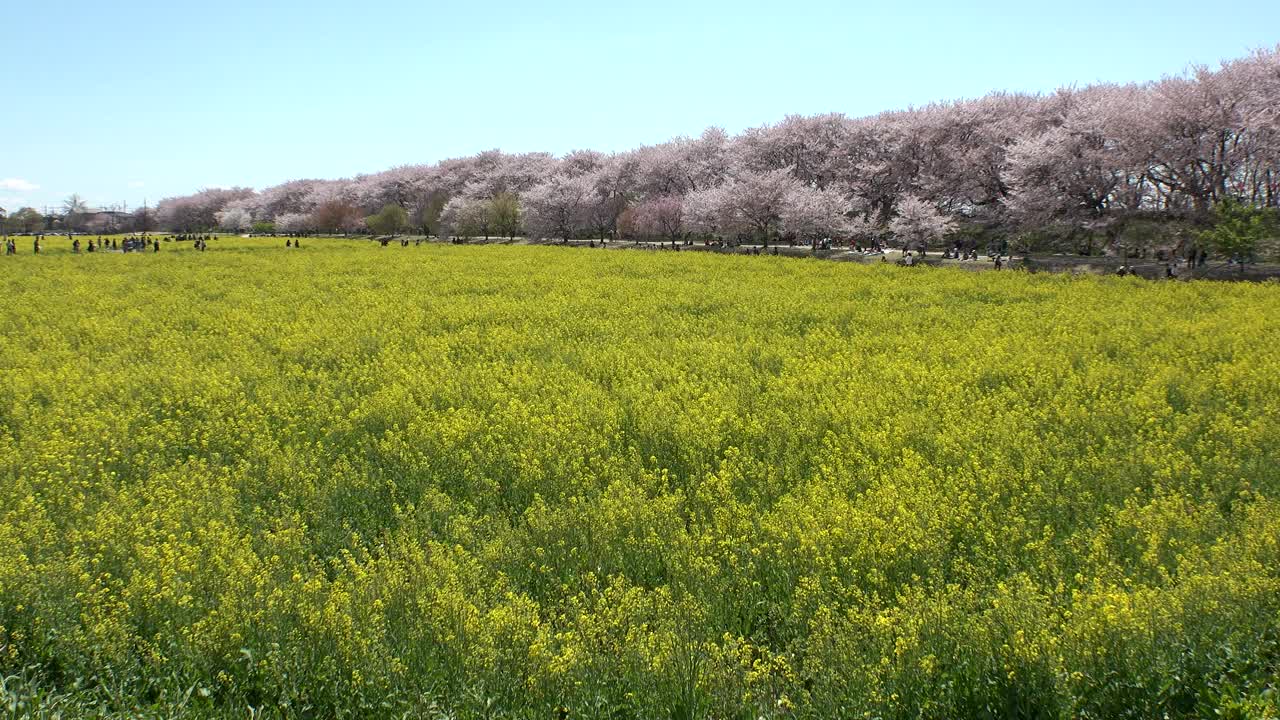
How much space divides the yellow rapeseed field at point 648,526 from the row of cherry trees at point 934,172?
1031 inches

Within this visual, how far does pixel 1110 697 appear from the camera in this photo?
4.80m

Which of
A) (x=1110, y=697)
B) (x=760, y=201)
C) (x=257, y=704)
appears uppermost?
(x=760, y=201)

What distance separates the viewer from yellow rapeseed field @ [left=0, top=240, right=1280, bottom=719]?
16.8 ft

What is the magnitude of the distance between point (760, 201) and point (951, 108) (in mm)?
17949

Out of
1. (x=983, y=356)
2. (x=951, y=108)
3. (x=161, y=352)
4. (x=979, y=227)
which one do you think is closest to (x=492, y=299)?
→ (x=161, y=352)

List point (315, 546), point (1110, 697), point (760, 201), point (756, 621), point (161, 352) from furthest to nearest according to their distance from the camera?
point (760, 201) → point (161, 352) → point (315, 546) → point (756, 621) → point (1110, 697)

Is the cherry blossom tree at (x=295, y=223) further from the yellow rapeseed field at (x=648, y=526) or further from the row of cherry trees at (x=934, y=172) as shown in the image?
the yellow rapeseed field at (x=648, y=526)

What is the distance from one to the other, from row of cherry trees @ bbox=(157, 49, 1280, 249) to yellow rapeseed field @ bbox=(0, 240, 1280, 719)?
85.9 feet

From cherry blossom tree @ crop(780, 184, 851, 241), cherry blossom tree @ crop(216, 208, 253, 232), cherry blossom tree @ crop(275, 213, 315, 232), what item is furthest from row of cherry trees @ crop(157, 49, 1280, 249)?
cherry blossom tree @ crop(216, 208, 253, 232)

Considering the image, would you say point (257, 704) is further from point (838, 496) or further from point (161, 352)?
point (161, 352)

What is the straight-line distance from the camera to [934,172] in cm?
5550

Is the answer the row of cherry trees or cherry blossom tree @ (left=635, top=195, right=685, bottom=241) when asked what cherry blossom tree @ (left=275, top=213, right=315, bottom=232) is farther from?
cherry blossom tree @ (left=635, top=195, right=685, bottom=241)

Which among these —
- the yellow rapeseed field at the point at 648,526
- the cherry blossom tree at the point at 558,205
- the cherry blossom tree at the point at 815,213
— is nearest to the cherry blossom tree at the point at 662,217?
the cherry blossom tree at the point at 558,205

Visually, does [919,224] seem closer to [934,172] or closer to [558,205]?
[934,172]
